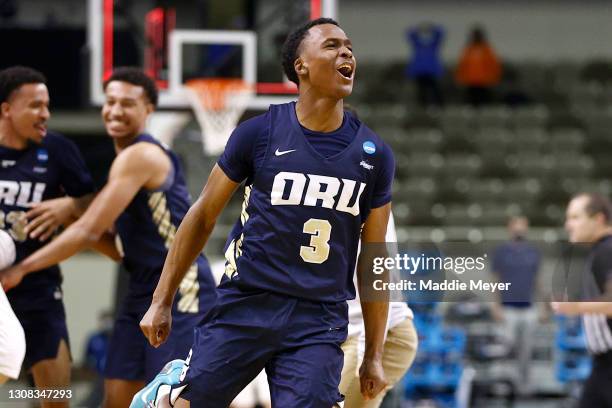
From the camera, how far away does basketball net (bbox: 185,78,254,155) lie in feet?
33.7

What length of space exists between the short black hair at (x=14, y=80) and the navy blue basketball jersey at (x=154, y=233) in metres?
0.68

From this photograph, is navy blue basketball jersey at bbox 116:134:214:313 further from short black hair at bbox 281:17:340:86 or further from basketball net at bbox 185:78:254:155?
basketball net at bbox 185:78:254:155

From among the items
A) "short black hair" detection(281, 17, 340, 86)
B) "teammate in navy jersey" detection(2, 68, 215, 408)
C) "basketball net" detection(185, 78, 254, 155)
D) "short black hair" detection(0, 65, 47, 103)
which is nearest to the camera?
"short black hair" detection(281, 17, 340, 86)

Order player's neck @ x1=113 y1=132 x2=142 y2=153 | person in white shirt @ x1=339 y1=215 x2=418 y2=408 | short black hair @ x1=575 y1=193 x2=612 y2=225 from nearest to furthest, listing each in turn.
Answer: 1. person in white shirt @ x1=339 y1=215 x2=418 y2=408
2. player's neck @ x1=113 y1=132 x2=142 y2=153
3. short black hair @ x1=575 y1=193 x2=612 y2=225

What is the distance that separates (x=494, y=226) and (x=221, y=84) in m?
6.09

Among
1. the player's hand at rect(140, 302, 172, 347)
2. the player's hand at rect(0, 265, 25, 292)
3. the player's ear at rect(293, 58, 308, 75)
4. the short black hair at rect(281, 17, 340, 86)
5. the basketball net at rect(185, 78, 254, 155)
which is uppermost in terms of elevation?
the basketball net at rect(185, 78, 254, 155)

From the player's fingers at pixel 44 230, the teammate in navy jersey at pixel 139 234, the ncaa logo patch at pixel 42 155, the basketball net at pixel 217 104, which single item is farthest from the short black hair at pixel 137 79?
the basketball net at pixel 217 104

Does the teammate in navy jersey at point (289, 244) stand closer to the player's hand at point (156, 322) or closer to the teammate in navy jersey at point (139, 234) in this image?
the player's hand at point (156, 322)

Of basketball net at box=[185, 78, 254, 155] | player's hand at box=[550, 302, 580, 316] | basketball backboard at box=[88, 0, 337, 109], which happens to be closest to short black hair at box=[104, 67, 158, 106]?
player's hand at box=[550, 302, 580, 316]

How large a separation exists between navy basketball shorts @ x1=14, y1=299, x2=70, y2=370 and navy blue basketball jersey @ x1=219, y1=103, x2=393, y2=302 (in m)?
1.86

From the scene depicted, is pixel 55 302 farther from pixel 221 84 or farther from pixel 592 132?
pixel 592 132

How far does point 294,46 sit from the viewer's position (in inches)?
189

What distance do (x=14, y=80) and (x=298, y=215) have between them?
2286mm

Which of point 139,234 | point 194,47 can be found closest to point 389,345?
point 139,234
